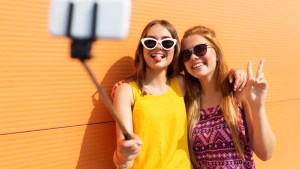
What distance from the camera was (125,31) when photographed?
0.99 meters

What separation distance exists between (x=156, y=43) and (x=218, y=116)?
59 centimetres

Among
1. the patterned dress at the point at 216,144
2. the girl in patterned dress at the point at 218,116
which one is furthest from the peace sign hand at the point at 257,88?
the patterned dress at the point at 216,144

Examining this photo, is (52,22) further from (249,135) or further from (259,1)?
(259,1)

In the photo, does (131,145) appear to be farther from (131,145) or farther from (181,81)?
(181,81)

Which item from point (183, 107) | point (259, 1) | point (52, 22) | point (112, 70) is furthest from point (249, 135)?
point (259, 1)

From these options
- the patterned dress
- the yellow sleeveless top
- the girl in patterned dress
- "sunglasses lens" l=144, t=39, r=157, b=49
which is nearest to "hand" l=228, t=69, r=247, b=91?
the girl in patterned dress

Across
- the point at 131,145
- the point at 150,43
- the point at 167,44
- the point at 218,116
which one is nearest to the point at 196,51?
the point at 167,44

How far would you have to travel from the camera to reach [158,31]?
6.97 feet

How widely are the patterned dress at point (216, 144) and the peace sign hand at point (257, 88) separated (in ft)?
0.69

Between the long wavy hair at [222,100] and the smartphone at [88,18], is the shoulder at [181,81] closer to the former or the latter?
the long wavy hair at [222,100]

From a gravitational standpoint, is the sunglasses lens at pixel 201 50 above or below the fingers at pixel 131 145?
above

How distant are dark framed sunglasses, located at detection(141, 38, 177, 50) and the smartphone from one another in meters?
1.07

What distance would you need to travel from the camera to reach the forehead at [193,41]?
7.20 feet

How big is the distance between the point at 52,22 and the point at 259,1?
284 centimetres
